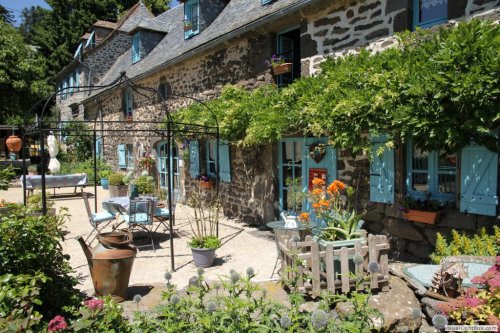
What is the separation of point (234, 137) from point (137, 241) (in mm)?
2689

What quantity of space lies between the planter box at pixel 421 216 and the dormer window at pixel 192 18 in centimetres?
798

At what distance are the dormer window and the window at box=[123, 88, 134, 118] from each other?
149 inches

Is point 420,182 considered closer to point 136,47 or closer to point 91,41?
point 136,47

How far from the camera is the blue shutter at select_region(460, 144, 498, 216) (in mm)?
4048

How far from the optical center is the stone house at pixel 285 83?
4508mm

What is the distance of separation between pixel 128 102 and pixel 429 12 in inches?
448

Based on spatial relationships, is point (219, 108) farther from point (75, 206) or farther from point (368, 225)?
point (75, 206)

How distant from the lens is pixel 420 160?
16.1ft

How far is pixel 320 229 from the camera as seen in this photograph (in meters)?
3.80

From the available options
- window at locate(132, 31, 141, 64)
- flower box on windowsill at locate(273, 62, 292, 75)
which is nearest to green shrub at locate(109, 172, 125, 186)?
window at locate(132, 31, 141, 64)

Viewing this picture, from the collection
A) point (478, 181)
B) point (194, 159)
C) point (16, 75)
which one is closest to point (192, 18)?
point (194, 159)

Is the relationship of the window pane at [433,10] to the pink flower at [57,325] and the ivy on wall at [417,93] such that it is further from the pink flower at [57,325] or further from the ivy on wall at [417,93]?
the pink flower at [57,325]

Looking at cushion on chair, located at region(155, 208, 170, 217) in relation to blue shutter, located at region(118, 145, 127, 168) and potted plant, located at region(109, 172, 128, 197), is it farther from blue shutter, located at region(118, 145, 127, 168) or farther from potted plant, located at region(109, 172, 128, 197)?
blue shutter, located at region(118, 145, 127, 168)

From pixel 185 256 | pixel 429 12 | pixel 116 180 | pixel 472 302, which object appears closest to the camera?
pixel 472 302
